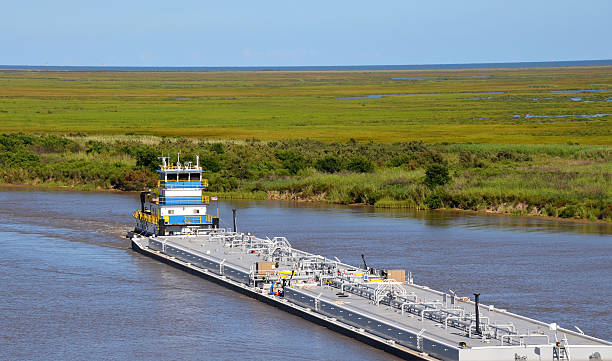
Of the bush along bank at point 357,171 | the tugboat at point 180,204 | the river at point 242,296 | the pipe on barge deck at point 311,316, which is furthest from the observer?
the bush along bank at point 357,171

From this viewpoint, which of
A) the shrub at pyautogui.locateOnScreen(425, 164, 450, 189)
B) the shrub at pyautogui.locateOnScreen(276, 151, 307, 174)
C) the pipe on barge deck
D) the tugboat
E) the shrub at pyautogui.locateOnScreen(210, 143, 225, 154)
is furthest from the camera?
the shrub at pyautogui.locateOnScreen(210, 143, 225, 154)

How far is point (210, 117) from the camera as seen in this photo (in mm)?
123562

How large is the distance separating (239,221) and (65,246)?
33.6 ft

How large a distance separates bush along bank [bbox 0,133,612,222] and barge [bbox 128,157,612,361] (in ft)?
52.1

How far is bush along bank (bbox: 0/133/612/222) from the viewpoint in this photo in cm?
5412

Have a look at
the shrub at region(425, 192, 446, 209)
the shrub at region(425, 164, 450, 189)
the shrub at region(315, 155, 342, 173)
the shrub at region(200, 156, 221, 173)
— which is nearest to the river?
the shrub at region(425, 192, 446, 209)

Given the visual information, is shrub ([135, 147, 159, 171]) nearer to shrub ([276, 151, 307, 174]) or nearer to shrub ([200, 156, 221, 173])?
shrub ([200, 156, 221, 173])

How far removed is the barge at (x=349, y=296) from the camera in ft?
73.0

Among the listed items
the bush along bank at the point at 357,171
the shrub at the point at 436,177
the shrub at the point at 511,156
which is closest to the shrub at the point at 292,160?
the bush along bank at the point at 357,171

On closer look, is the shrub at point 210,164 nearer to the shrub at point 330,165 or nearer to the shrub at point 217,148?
the shrub at point 217,148

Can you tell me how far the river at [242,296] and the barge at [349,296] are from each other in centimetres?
63

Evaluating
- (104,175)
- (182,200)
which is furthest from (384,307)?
(104,175)

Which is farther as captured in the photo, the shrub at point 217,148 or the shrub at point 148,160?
the shrub at point 217,148

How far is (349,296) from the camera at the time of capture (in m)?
28.8
